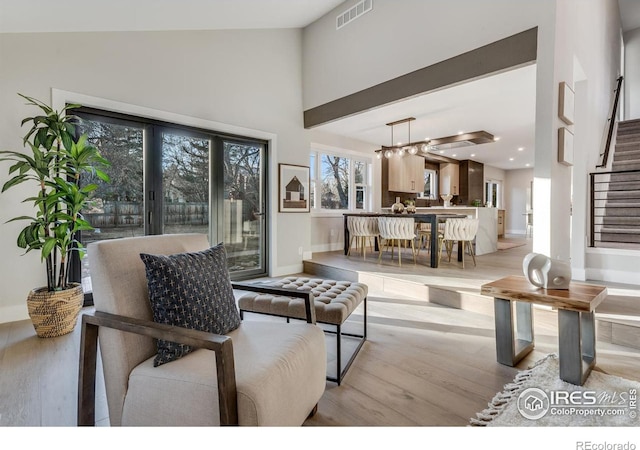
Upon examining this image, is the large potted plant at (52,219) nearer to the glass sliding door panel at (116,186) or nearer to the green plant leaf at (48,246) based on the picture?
the green plant leaf at (48,246)

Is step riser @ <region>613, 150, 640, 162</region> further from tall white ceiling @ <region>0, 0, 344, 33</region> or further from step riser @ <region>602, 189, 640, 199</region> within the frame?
tall white ceiling @ <region>0, 0, 344, 33</region>

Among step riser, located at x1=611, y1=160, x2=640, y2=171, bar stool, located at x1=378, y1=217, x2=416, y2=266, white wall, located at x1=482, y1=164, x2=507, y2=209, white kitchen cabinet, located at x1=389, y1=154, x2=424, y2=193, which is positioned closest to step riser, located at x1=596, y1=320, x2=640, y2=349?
bar stool, located at x1=378, y1=217, x2=416, y2=266

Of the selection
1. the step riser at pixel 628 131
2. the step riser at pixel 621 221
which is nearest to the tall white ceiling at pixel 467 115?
the step riser at pixel 628 131

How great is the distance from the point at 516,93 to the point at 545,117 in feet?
5.35

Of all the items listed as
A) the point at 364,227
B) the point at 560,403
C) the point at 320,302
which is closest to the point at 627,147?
the point at 364,227

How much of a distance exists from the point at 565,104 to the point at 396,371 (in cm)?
292

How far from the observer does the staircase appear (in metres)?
4.34

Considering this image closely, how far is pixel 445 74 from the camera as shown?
3.59 metres

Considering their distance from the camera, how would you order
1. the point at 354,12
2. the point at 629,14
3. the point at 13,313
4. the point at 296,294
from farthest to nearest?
the point at 629,14, the point at 354,12, the point at 13,313, the point at 296,294

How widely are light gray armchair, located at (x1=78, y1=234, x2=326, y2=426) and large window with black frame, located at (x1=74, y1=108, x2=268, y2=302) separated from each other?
2.07 metres

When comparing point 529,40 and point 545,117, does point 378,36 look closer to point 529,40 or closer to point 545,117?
point 529,40

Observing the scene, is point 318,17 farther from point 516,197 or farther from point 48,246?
point 516,197

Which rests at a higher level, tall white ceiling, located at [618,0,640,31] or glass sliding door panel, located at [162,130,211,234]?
tall white ceiling, located at [618,0,640,31]
